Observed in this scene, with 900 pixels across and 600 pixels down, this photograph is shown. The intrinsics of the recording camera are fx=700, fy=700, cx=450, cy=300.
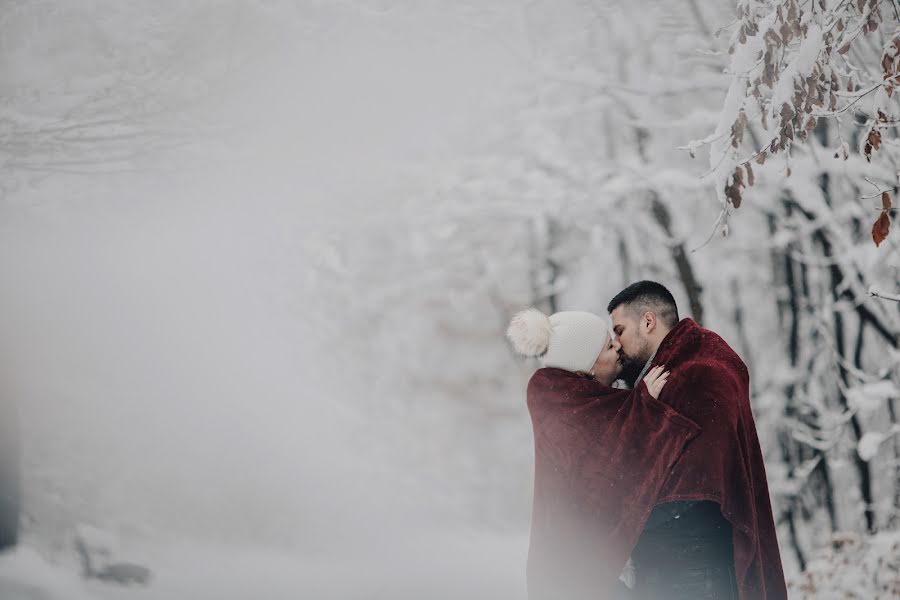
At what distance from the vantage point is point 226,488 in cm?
451

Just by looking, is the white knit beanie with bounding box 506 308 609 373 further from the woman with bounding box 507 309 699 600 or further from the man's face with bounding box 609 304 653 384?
the man's face with bounding box 609 304 653 384

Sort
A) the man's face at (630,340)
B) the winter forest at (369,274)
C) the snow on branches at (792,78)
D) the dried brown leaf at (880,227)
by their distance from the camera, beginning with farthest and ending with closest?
the winter forest at (369,274), the man's face at (630,340), the snow on branches at (792,78), the dried brown leaf at (880,227)

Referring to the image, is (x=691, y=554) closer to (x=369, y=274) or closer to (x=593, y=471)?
(x=593, y=471)

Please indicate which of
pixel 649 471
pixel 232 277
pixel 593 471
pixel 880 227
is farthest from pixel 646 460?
pixel 232 277

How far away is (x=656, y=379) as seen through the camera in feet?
7.14

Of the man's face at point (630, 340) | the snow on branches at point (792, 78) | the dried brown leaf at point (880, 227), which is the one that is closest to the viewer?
the dried brown leaf at point (880, 227)

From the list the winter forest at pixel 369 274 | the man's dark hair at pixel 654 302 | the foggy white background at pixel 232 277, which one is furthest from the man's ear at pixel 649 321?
the foggy white background at pixel 232 277

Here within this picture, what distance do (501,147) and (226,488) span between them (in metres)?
2.95

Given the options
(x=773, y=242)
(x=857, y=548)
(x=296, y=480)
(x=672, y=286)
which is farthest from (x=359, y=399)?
(x=857, y=548)

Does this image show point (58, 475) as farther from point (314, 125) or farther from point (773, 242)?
point (773, 242)

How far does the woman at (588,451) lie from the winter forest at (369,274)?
93.6 inches

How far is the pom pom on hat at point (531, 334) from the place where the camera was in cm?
224

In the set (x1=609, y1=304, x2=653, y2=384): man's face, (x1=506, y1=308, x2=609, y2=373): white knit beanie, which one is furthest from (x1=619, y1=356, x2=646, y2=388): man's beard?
(x1=506, y1=308, x2=609, y2=373): white knit beanie

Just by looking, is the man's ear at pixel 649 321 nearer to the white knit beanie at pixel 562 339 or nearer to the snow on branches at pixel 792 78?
the white knit beanie at pixel 562 339
